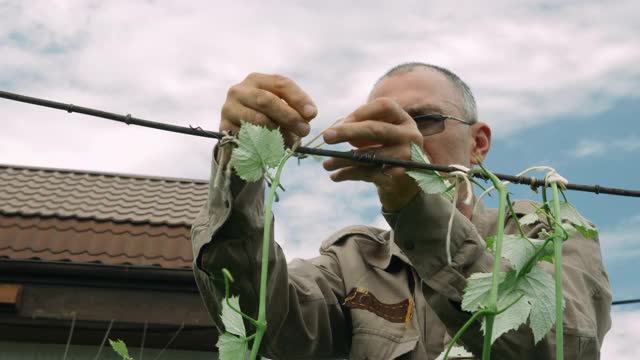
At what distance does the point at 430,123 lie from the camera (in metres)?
2.20

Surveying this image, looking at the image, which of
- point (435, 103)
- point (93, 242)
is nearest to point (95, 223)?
point (93, 242)

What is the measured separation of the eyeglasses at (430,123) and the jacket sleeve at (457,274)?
0.62 metres

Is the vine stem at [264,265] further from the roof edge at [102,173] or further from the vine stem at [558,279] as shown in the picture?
the roof edge at [102,173]

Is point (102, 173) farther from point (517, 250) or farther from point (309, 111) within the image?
point (517, 250)

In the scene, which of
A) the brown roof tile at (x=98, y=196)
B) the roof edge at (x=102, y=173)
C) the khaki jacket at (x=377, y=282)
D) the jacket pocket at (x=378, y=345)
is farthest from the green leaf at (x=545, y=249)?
the roof edge at (x=102, y=173)

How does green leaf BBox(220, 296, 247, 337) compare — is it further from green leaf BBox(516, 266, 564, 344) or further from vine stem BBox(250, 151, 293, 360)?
green leaf BBox(516, 266, 564, 344)

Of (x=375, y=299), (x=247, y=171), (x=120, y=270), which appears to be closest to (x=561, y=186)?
(x=247, y=171)

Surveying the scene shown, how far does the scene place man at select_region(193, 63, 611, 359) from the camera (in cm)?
121

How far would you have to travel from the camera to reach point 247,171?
2.83 feet

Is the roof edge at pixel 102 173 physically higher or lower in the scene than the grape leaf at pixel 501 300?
higher

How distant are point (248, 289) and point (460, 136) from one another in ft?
2.86

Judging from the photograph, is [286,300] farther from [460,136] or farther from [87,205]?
[87,205]

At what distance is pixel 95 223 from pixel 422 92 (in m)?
3.78

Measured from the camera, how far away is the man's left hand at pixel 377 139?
1.18 m
